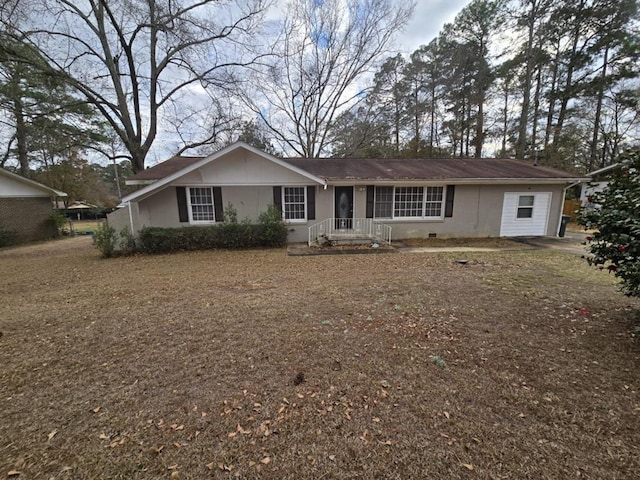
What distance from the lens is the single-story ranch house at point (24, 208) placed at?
512 inches

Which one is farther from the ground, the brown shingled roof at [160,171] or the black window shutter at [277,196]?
the brown shingled roof at [160,171]

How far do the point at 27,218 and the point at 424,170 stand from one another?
19724 mm

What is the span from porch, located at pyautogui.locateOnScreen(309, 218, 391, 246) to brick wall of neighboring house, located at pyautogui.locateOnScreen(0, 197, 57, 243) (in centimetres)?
1474

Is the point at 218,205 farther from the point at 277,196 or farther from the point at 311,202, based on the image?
the point at 311,202

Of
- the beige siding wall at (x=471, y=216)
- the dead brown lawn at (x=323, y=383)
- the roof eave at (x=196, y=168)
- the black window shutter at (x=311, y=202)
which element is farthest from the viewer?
the beige siding wall at (x=471, y=216)

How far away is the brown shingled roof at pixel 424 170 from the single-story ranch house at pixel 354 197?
44 millimetres

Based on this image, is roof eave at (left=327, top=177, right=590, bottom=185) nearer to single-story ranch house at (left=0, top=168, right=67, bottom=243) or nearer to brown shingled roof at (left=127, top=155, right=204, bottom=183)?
brown shingled roof at (left=127, top=155, right=204, bottom=183)

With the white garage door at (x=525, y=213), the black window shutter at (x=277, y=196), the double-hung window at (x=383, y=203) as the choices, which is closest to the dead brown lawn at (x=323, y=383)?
the black window shutter at (x=277, y=196)

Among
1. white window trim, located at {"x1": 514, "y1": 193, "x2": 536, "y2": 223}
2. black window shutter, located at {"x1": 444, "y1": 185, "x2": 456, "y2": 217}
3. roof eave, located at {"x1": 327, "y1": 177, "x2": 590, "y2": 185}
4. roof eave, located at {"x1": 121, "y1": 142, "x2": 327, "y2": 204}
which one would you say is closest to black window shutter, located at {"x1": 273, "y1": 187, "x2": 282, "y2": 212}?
roof eave, located at {"x1": 121, "y1": 142, "x2": 327, "y2": 204}

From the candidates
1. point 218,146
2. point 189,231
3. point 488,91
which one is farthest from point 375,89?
point 189,231

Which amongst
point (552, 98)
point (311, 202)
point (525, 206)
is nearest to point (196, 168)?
point (311, 202)

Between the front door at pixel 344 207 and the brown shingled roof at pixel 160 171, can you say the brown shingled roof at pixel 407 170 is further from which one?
the front door at pixel 344 207

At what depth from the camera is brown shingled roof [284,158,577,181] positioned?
1081cm

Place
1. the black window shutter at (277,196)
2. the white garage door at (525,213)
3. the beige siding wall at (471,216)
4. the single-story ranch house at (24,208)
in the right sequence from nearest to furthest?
the black window shutter at (277,196)
the beige siding wall at (471,216)
the white garage door at (525,213)
the single-story ranch house at (24,208)
